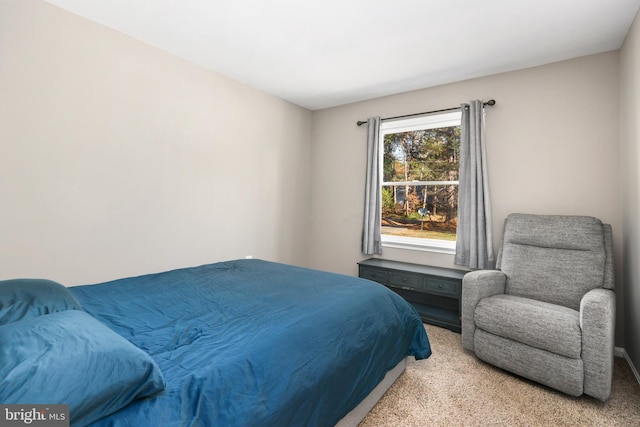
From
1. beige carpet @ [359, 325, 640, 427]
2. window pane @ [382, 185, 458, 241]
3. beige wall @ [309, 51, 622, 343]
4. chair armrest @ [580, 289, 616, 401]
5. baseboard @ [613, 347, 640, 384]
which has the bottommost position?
beige carpet @ [359, 325, 640, 427]

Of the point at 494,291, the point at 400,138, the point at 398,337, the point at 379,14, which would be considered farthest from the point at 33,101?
the point at 494,291

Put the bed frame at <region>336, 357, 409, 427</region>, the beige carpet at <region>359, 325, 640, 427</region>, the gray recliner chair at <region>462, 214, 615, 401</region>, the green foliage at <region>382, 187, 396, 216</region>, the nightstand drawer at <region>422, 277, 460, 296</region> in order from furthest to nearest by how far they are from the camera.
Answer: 1. the green foliage at <region>382, 187, 396, 216</region>
2. the nightstand drawer at <region>422, 277, 460, 296</region>
3. the gray recliner chair at <region>462, 214, 615, 401</region>
4. the beige carpet at <region>359, 325, 640, 427</region>
5. the bed frame at <region>336, 357, 409, 427</region>

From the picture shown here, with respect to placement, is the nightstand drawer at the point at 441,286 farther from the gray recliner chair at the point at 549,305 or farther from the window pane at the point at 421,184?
the window pane at the point at 421,184

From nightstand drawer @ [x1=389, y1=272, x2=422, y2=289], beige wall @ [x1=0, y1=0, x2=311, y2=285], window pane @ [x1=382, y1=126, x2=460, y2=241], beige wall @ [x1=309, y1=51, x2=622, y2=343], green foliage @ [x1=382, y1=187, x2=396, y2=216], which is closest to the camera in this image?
beige wall @ [x1=0, y1=0, x2=311, y2=285]

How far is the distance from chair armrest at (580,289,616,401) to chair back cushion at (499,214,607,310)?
49 centimetres

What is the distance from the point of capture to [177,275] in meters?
2.43

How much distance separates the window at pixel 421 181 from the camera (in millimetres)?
3508

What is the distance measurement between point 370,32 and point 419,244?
91.5 inches

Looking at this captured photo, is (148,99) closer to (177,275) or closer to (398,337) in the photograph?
(177,275)

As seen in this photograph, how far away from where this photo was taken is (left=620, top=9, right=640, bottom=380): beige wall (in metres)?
2.13

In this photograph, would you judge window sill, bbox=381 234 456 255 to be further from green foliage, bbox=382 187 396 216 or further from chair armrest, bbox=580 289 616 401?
chair armrest, bbox=580 289 616 401

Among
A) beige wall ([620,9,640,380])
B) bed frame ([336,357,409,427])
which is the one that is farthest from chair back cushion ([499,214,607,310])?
bed frame ([336,357,409,427])

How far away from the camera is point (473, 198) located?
3.12 m

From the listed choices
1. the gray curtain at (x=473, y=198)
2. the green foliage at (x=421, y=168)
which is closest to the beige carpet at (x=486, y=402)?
the gray curtain at (x=473, y=198)
